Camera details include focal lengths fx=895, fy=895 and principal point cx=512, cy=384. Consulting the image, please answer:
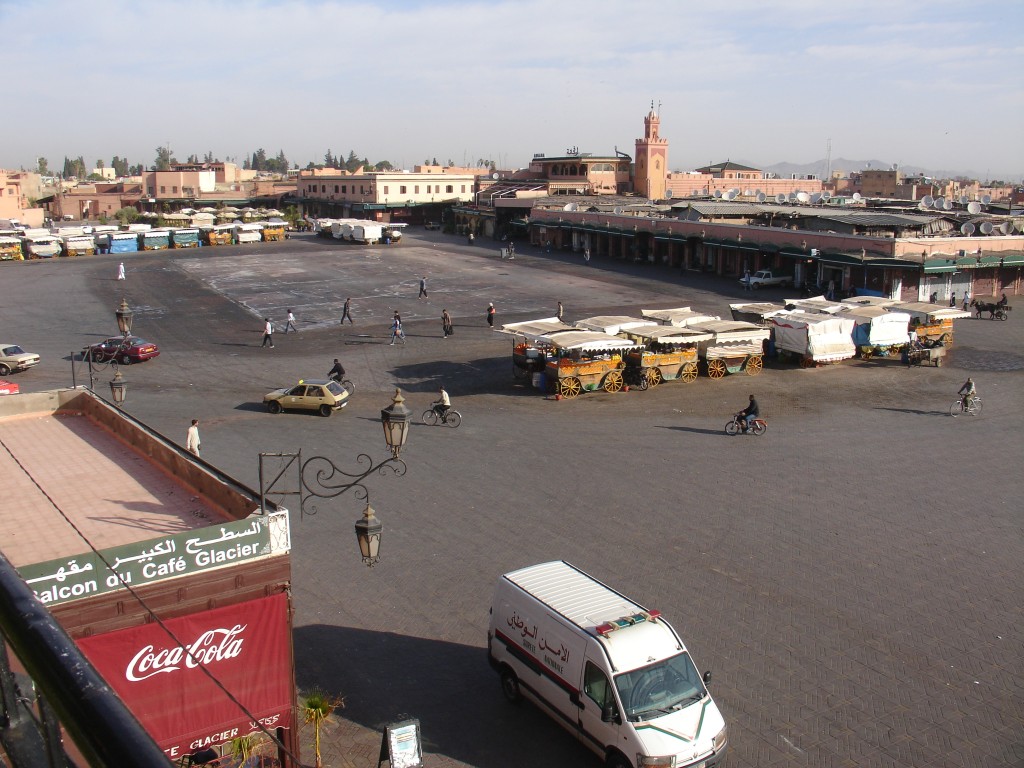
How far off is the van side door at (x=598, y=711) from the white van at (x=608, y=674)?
0.03 feet

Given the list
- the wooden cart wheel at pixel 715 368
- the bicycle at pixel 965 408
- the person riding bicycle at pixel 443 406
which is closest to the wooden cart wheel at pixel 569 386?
the person riding bicycle at pixel 443 406

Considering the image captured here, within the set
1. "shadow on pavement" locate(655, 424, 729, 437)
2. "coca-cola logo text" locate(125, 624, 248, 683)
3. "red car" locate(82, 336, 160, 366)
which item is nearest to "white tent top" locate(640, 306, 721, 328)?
"shadow on pavement" locate(655, 424, 729, 437)

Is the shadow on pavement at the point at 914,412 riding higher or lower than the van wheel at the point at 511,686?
higher

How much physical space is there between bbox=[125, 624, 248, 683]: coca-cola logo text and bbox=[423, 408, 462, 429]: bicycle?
14278mm

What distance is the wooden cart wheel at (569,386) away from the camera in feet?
85.8

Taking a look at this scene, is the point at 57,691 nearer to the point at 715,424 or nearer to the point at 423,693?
the point at 423,693

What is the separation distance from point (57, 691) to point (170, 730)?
314 inches

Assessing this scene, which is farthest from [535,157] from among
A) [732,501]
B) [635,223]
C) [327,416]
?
[732,501]

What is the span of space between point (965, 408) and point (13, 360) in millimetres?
28928

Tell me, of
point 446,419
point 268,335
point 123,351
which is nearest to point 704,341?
point 446,419

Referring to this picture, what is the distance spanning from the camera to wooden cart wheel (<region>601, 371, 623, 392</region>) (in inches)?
1055

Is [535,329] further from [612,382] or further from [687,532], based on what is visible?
[687,532]

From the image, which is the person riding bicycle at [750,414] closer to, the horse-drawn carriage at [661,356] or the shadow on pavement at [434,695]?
the horse-drawn carriage at [661,356]

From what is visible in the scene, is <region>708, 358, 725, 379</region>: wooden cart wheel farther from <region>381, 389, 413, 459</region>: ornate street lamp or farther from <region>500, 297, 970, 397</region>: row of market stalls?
<region>381, 389, 413, 459</region>: ornate street lamp
